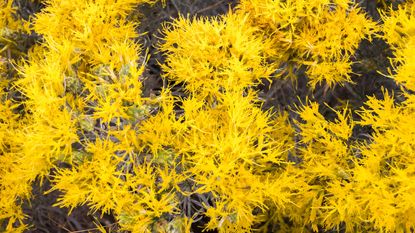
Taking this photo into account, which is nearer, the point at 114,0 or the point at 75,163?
the point at 75,163

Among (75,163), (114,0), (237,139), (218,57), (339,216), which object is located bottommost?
(339,216)

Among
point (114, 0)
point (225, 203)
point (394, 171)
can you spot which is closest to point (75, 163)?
point (225, 203)

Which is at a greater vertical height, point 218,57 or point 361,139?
point 218,57

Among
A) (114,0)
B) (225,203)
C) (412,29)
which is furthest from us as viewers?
(114,0)

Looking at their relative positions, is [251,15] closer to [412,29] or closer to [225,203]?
[412,29]

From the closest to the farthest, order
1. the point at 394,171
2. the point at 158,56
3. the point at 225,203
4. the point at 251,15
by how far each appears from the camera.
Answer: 1. the point at 394,171
2. the point at 225,203
3. the point at 251,15
4. the point at 158,56

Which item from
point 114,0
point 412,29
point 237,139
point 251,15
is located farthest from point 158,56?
point 412,29
